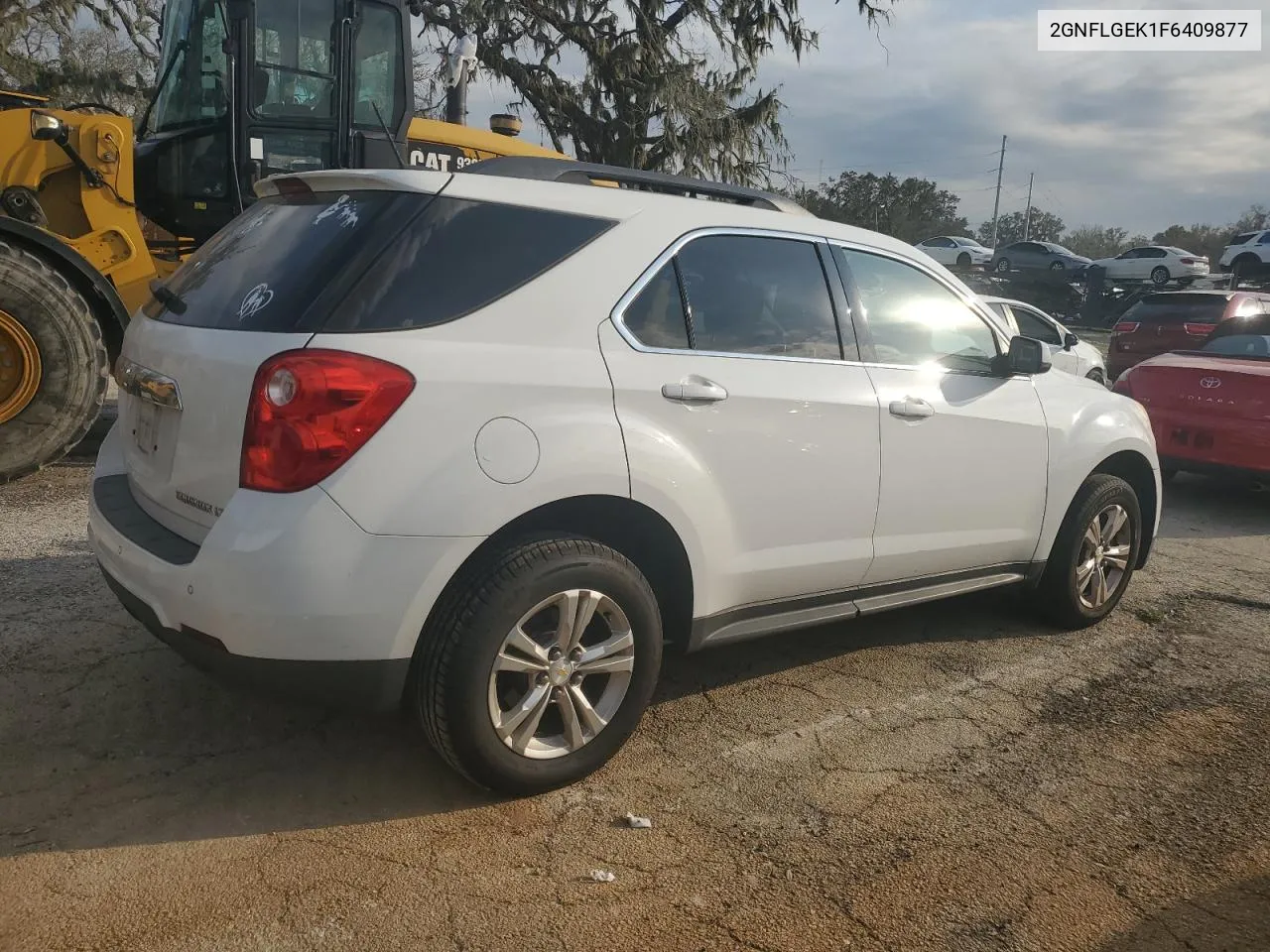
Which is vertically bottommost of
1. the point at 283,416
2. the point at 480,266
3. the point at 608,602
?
the point at 608,602

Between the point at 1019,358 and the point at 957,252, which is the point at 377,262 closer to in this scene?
the point at 1019,358

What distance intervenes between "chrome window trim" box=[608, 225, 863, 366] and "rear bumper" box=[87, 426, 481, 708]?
2.67ft

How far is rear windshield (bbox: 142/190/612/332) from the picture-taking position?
8.92 ft

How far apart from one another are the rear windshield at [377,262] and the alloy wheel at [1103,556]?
9.37 feet

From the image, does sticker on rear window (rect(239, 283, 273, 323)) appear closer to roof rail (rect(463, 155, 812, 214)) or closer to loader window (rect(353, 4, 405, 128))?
roof rail (rect(463, 155, 812, 214))

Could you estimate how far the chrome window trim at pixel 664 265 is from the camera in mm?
3082

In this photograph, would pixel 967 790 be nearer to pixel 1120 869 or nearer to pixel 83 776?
pixel 1120 869

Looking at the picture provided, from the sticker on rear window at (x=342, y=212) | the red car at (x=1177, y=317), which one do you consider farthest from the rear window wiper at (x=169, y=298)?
the red car at (x=1177, y=317)

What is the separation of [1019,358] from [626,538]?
199cm

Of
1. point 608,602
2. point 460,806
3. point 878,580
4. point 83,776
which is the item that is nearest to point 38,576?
point 83,776

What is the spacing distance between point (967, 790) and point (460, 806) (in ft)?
5.09

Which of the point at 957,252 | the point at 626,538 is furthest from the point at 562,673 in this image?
the point at 957,252

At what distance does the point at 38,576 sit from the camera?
458 cm

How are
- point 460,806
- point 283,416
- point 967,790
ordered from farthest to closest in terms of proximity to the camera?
point 967,790
point 460,806
point 283,416
